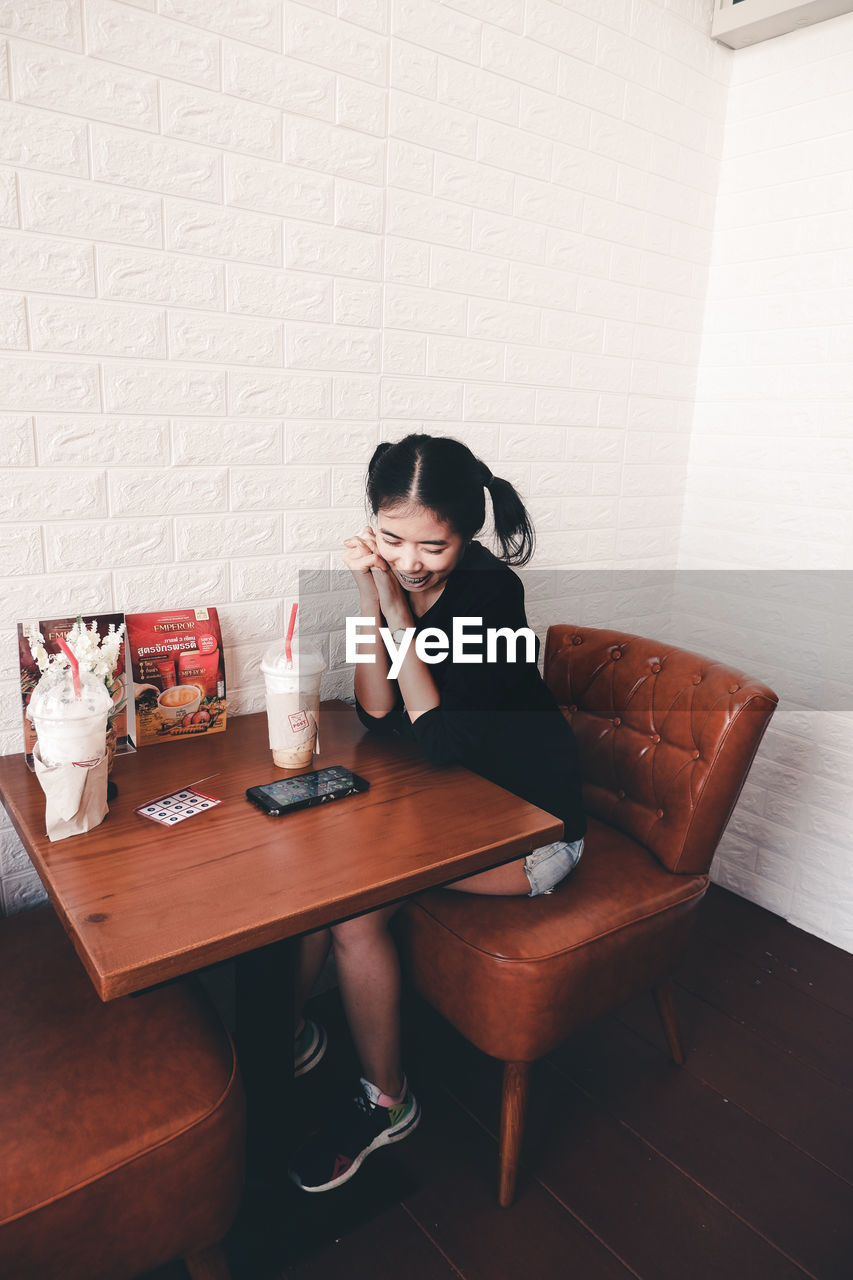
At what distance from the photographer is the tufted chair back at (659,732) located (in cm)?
150

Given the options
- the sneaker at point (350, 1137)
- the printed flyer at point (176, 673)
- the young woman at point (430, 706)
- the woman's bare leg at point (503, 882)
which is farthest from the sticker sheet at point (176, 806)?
the sneaker at point (350, 1137)

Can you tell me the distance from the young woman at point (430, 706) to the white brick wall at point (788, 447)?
1.03 m

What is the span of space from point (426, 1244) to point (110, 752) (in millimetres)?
967

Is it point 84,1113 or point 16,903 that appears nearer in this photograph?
point 84,1113

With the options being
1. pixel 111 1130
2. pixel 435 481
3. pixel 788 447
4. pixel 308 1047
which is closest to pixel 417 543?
pixel 435 481

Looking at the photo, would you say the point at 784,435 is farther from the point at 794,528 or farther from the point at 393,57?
the point at 393,57

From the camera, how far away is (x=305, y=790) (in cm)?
125

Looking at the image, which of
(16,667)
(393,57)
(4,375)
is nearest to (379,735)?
(16,667)

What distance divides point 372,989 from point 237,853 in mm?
538

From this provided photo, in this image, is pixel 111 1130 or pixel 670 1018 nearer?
pixel 111 1130

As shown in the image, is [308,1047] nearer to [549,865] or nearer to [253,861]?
[549,865]

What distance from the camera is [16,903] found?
4.79 ft

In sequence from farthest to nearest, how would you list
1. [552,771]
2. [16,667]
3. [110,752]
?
1. [552,771]
2. [16,667]
3. [110,752]

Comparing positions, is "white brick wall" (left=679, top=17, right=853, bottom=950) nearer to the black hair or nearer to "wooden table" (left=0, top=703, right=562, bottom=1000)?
the black hair
